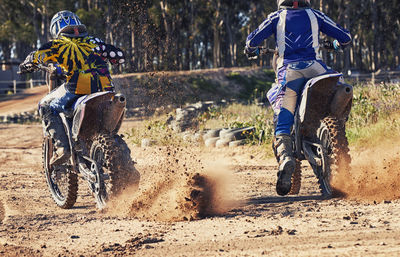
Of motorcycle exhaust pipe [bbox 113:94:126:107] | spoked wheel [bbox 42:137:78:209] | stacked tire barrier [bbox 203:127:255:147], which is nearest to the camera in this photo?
motorcycle exhaust pipe [bbox 113:94:126:107]

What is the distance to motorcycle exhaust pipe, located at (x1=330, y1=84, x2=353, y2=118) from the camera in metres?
5.57

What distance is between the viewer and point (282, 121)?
5.91 metres

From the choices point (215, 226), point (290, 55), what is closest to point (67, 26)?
point (290, 55)

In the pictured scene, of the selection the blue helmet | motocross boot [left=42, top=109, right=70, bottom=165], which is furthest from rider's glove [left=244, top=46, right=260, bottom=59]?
motocross boot [left=42, top=109, right=70, bottom=165]

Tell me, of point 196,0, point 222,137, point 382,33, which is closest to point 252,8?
point 196,0

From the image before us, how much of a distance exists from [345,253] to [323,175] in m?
2.17

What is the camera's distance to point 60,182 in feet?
22.4

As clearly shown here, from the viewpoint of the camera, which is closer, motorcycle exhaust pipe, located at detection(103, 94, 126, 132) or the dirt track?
the dirt track

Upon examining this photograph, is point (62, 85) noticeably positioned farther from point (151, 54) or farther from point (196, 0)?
point (196, 0)

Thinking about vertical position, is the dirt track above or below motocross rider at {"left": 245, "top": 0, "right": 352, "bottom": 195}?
below

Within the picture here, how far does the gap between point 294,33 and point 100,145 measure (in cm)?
228

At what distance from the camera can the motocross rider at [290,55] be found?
230 inches

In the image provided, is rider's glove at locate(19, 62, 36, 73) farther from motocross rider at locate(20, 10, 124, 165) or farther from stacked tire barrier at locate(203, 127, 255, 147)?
stacked tire barrier at locate(203, 127, 255, 147)

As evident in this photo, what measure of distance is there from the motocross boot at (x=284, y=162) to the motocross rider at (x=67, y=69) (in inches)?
77.0
